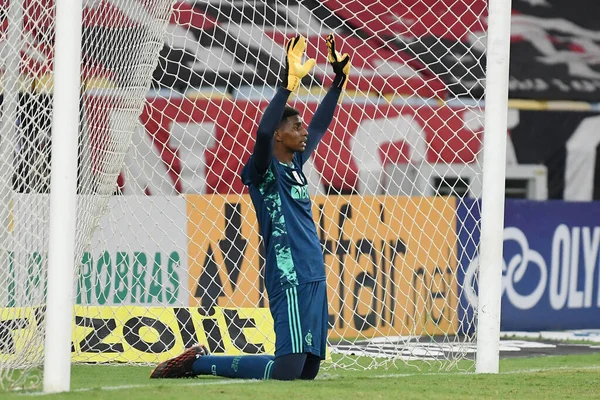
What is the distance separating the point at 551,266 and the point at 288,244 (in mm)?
6201

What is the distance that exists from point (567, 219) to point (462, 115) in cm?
162

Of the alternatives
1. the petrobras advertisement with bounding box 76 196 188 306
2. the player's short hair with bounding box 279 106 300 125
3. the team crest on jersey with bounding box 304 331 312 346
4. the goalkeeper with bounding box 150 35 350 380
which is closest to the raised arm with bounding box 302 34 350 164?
the goalkeeper with bounding box 150 35 350 380

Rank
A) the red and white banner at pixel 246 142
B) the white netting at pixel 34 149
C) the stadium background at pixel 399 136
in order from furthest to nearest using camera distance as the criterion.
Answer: the red and white banner at pixel 246 142 < the stadium background at pixel 399 136 < the white netting at pixel 34 149

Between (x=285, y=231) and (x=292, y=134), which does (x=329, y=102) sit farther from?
(x=285, y=231)

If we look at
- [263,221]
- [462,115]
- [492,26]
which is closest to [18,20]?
[263,221]

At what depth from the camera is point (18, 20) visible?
6.16 metres

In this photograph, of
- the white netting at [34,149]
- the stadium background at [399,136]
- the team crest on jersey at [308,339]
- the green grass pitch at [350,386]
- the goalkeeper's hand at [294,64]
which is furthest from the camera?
the stadium background at [399,136]

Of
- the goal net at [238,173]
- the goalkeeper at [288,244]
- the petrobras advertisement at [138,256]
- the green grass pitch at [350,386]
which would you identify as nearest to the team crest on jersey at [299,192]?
the goalkeeper at [288,244]

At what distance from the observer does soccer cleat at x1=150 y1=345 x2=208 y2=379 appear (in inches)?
250

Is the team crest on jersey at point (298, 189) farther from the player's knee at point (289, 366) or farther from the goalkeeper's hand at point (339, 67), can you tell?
the player's knee at point (289, 366)

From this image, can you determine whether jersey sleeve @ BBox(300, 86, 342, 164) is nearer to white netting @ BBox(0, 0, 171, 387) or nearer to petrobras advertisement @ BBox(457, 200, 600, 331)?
white netting @ BBox(0, 0, 171, 387)

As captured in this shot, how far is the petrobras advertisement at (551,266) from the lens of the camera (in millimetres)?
11367

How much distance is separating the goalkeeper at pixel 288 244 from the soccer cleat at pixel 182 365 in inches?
10.4

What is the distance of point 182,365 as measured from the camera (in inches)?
250
